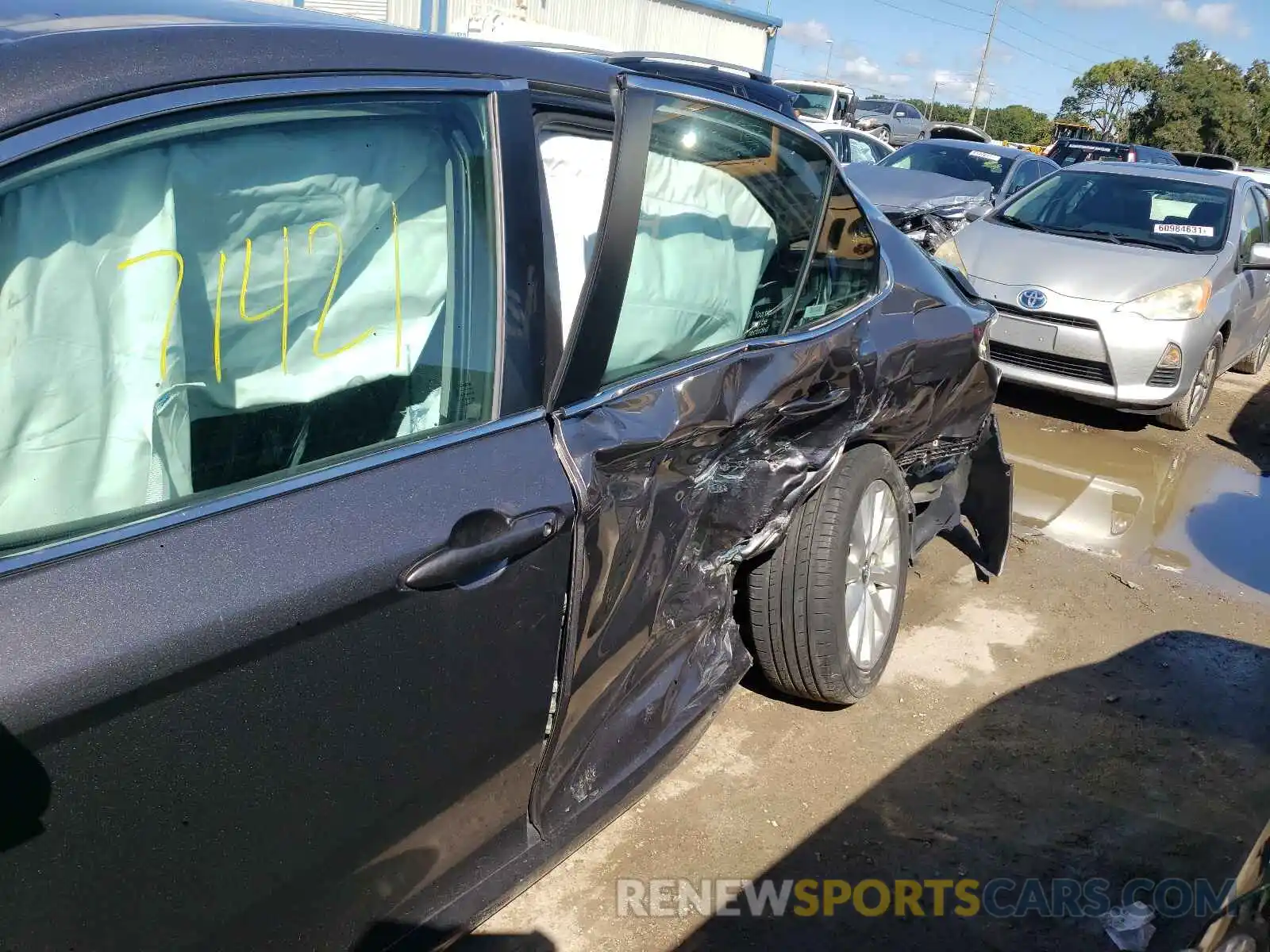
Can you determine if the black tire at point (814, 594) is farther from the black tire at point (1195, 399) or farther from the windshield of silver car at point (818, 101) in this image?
the windshield of silver car at point (818, 101)

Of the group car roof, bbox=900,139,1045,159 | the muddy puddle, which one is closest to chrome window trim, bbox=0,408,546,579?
the muddy puddle

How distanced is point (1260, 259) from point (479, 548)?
22.9 feet

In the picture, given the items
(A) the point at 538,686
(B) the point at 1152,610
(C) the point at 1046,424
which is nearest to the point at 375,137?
(A) the point at 538,686

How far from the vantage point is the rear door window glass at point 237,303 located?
4.75ft

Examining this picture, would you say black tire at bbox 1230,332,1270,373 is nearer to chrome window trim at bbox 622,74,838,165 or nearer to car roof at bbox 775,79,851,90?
chrome window trim at bbox 622,74,838,165

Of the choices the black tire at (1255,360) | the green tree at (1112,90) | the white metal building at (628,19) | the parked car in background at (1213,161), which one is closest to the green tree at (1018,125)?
the green tree at (1112,90)

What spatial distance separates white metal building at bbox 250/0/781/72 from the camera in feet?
47.1

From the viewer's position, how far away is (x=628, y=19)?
21.5 m

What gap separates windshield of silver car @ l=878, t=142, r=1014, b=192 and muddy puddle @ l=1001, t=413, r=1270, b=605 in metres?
4.99

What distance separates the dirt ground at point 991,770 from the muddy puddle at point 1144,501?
55 mm

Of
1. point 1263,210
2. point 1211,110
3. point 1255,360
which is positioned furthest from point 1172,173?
point 1211,110

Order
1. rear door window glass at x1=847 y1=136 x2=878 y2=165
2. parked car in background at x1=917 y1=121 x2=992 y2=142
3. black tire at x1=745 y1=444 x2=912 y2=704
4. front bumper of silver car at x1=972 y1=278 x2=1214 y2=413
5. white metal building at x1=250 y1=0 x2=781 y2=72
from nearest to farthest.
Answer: black tire at x1=745 y1=444 x2=912 y2=704 → front bumper of silver car at x1=972 y1=278 x2=1214 y2=413 → rear door window glass at x1=847 y1=136 x2=878 y2=165 → white metal building at x1=250 y1=0 x2=781 y2=72 → parked car in background at x1=917 y1=121 x2=992 y2=142

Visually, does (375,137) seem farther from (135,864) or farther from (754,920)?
(754,920)

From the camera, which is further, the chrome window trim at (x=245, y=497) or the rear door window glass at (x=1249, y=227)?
the rear door window glass at (x=1249, y=227)
